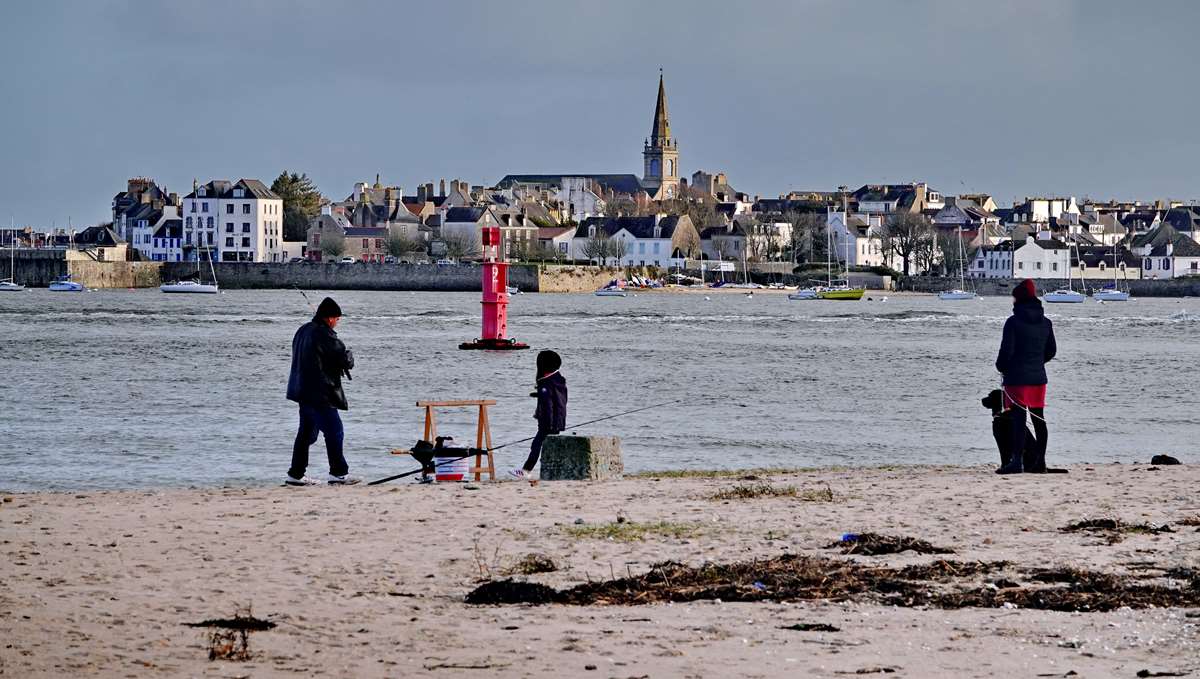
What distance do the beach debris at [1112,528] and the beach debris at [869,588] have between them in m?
1.54

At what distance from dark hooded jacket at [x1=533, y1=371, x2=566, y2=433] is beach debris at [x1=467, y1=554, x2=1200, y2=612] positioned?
17.0 feet

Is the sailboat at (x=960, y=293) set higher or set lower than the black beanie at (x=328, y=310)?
lower

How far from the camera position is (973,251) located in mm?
164750

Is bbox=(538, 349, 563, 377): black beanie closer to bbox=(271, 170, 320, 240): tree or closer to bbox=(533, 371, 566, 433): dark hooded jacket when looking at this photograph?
bbox=(533, 371, 566, 433): dark hooded jacket

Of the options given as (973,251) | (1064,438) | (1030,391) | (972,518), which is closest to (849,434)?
(1064,438)

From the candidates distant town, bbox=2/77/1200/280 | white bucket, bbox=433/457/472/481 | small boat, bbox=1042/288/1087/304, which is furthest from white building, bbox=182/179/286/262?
white bucket, bbox=433/457/472/481

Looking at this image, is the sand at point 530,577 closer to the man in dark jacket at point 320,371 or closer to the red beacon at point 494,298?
the man in dark jacket at point 320,371

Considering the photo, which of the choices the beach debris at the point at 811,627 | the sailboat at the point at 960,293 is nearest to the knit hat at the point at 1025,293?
the beach debris at the point at 811,627

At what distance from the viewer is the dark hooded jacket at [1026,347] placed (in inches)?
595

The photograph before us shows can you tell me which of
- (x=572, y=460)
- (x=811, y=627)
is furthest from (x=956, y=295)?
(x=811, y=627)

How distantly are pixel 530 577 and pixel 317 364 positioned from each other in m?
4.53

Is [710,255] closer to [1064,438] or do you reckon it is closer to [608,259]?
[608,259]

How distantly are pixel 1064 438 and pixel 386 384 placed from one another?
53.9 ft

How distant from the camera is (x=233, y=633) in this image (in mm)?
9148
